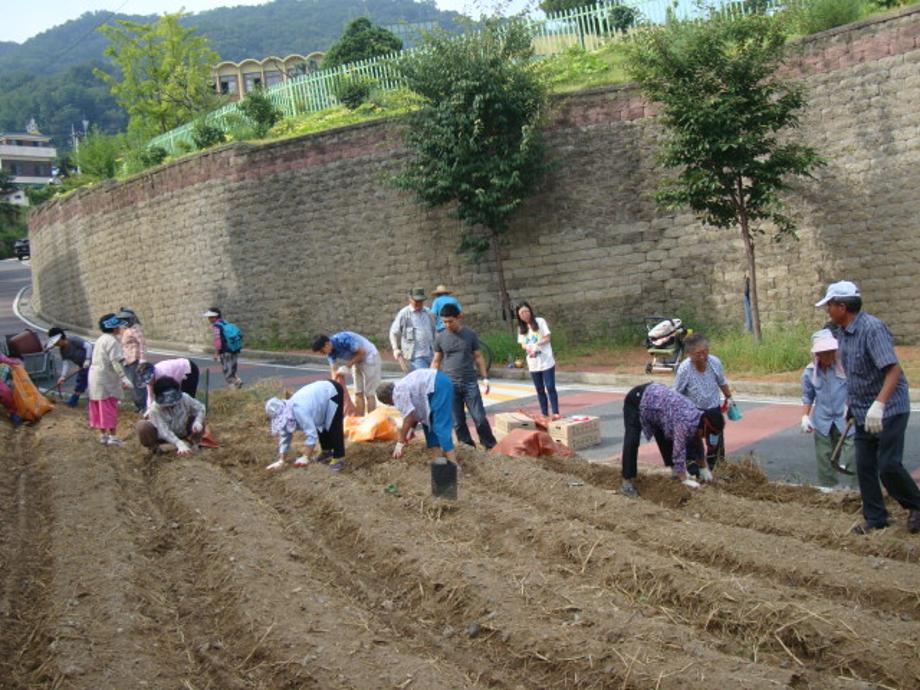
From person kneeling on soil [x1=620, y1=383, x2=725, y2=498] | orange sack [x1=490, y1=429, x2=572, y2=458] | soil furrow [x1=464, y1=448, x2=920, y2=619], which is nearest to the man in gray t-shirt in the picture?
orange sack [x1=490, y1=429, x2=572, y2=458]

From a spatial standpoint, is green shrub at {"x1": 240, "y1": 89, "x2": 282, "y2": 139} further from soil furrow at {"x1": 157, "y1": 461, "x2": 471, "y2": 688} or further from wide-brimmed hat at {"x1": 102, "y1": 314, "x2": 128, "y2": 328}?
soil furrow at {"x1": 157, "y1": 461, "x2": 471, "y2": 688}

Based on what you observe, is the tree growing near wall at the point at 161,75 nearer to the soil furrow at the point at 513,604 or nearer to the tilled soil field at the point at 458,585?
the tilled soil field at the point at 458,585

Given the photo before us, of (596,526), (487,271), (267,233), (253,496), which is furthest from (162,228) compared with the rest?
(596,526)

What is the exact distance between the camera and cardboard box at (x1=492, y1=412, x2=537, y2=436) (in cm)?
1077

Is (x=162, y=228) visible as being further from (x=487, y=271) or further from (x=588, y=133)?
(x=588, y=133)

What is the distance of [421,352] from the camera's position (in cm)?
1232

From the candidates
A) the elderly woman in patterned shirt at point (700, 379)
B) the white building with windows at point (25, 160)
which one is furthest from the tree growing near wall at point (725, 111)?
the white building with windows at point (25, 160)

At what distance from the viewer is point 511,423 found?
35.4ft

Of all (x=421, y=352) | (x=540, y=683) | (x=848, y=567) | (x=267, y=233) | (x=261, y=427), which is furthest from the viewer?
(x=267, y=233)

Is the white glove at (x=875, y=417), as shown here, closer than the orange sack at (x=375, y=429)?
Yes

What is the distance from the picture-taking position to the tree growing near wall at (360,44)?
35.2m

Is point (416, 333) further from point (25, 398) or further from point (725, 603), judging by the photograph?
point (725, 603)

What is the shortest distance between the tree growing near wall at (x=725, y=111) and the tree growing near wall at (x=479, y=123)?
3.28m

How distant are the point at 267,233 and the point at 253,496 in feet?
49.6
